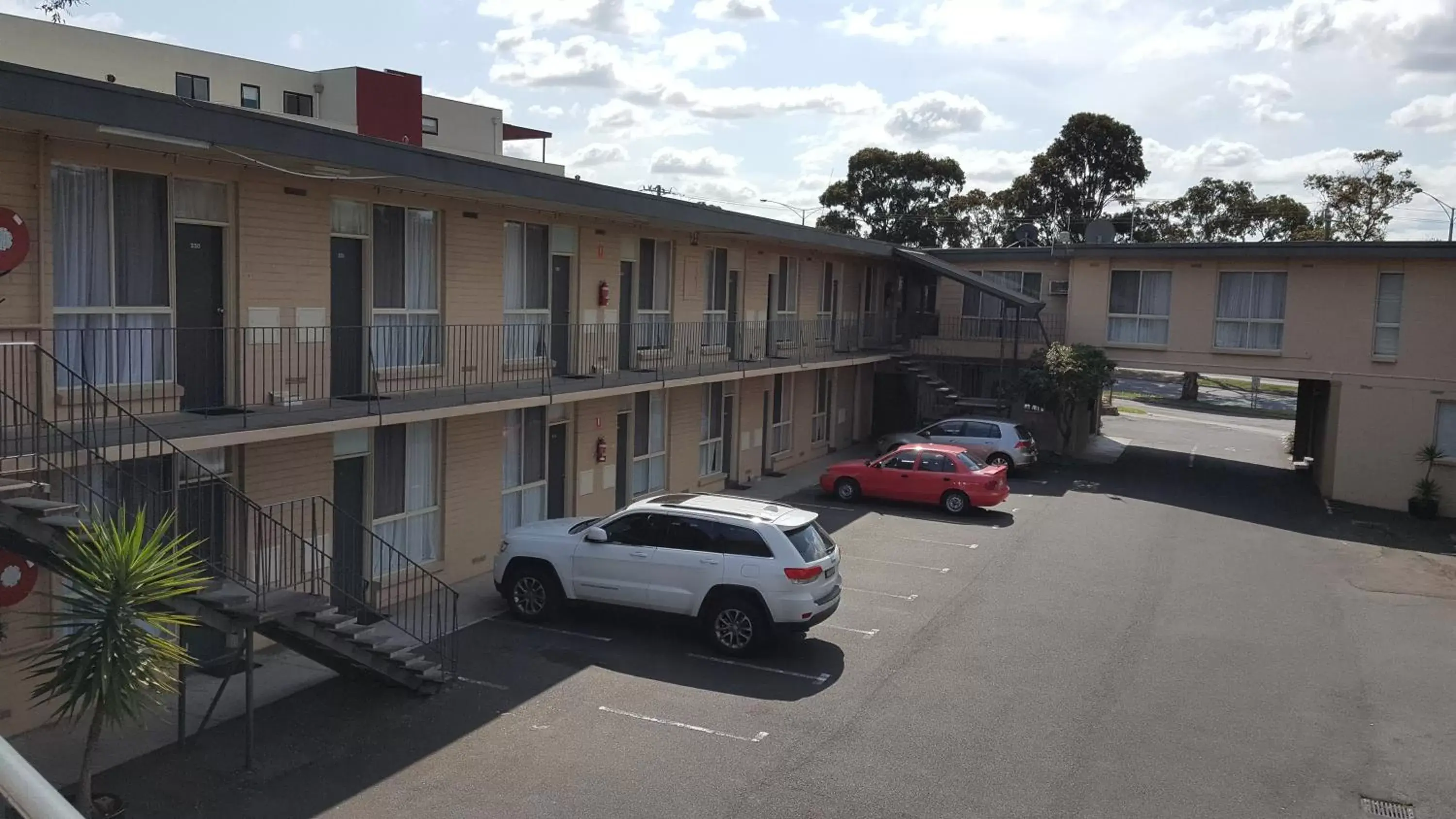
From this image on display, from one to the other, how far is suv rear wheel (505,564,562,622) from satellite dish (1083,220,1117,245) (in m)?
23.4

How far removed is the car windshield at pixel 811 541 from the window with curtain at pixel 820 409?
15.8 metres

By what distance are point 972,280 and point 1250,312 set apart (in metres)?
7.12

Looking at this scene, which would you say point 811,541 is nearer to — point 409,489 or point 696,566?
point 696,566

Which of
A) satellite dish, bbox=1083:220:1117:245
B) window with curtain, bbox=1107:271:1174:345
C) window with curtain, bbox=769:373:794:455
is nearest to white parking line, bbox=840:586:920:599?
window with curtain, bbox=769:373:794:455

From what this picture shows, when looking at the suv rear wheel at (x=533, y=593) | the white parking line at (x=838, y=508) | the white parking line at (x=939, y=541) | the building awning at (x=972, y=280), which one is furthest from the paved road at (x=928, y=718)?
the building awning at (x=972, y=280)

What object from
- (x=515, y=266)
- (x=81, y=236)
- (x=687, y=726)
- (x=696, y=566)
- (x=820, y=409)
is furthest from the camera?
(x=820, y=409)

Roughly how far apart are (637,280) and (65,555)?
13301 mm

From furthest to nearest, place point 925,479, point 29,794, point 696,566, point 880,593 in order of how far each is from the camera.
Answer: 1. point 925,479
2. point 880,593
3. point 696,566
4. point 29,794

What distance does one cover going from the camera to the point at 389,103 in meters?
31.2

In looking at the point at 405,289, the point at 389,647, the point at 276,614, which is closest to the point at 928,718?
the point at 389,647

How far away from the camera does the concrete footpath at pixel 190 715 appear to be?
9859 mm

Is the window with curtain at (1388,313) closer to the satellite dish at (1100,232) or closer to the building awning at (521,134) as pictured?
the satellite dish at (1100,232)

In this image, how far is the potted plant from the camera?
24.8 m

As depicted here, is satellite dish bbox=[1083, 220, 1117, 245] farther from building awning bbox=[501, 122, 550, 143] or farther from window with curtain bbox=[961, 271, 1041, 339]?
building awning bbox=[501, 122, 550, 143]
